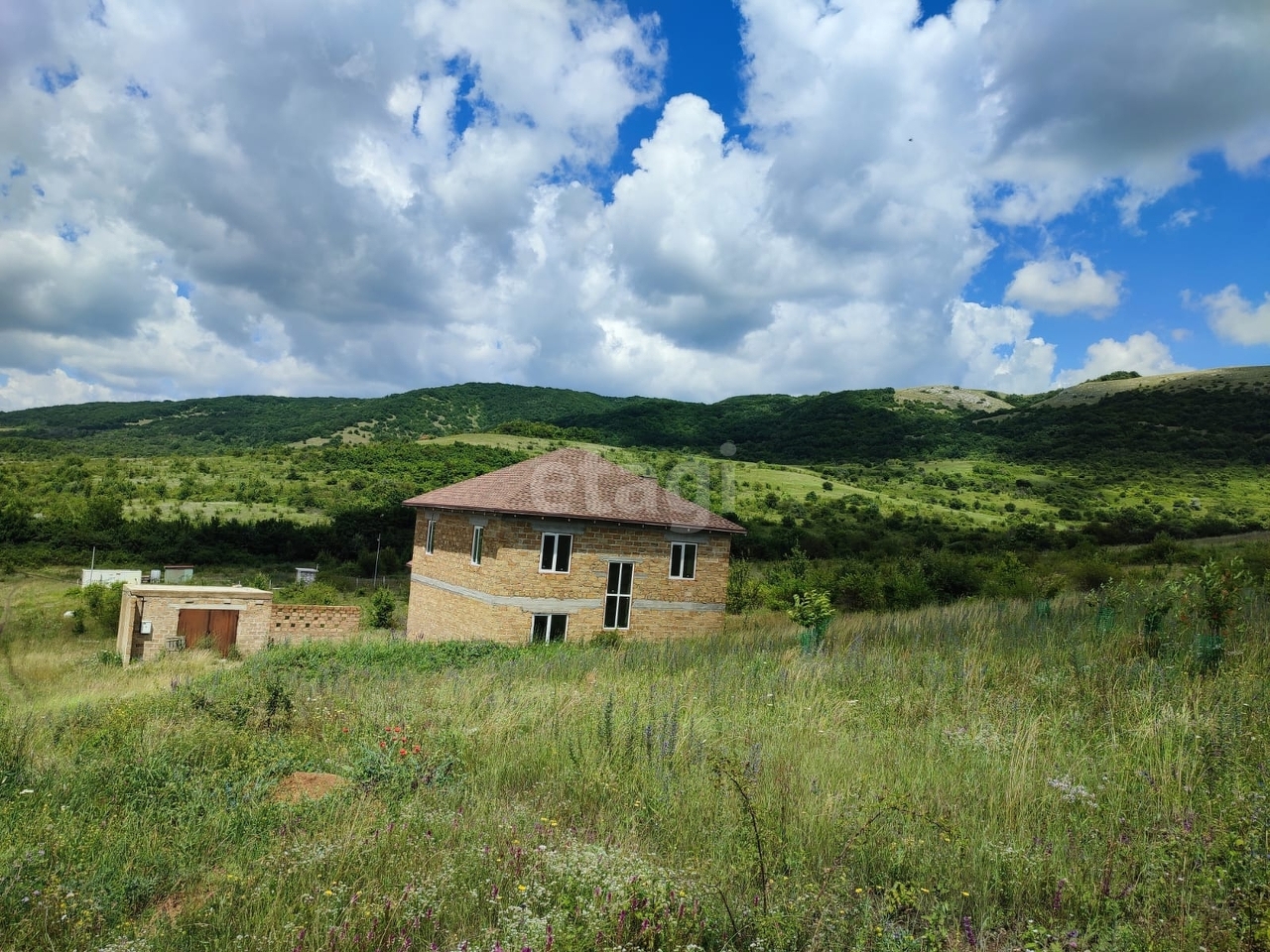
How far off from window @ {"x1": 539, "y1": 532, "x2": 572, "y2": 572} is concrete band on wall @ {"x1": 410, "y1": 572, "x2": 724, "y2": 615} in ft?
3.11

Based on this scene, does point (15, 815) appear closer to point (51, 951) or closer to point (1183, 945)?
point (51, 951)

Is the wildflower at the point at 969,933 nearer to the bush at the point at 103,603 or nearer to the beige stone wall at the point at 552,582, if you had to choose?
the beige stone wall at the point at 552,582

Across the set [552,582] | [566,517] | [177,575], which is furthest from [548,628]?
[177,575]

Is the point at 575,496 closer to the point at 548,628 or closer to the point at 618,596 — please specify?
the point at 618,596

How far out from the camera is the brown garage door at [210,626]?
24.2 m

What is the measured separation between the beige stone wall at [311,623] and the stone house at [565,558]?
378cm

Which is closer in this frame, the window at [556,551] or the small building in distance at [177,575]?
the window at [556,551]

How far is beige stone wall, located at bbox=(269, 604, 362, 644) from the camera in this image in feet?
86.5

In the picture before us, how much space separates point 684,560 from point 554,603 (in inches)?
187

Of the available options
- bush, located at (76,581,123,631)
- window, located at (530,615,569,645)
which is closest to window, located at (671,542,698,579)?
window, located at (530,615,569,645)

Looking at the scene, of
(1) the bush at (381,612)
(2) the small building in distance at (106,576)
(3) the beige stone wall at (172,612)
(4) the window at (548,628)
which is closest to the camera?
(4) the window at (548,628)

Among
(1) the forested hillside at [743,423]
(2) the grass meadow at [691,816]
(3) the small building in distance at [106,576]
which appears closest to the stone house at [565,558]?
(2) the grass meadow at [691,816]

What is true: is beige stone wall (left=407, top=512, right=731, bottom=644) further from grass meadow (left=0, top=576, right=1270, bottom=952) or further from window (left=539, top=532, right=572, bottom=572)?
grass meadow (left=0, top=576, right=1270, bottom=952)

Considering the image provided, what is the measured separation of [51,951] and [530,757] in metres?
2.79
